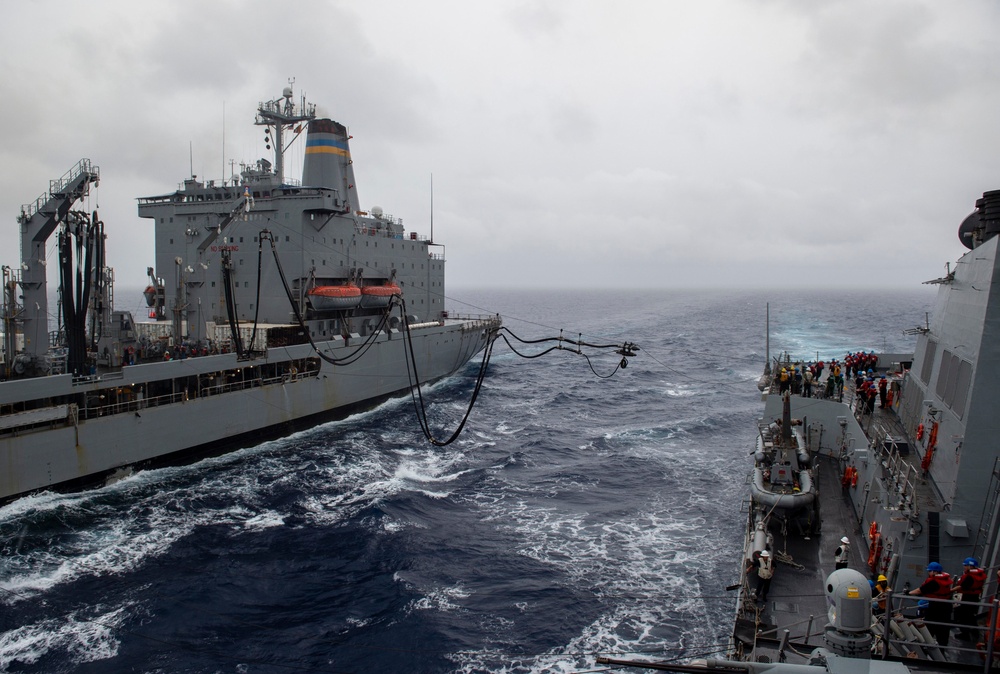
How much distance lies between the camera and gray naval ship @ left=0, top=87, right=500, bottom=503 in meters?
18.9

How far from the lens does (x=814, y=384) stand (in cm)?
2008

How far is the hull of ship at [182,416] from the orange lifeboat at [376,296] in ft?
6.26

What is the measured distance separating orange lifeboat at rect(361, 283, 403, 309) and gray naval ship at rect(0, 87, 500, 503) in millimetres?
104

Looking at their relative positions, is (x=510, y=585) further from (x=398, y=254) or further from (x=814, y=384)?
(x=398, y=254)

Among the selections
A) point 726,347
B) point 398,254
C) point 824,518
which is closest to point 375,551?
point 824,518

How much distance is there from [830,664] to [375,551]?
11.7 meters

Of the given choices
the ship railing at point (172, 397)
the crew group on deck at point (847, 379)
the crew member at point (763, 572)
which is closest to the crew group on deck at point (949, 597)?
the crew member at point (763, 572)

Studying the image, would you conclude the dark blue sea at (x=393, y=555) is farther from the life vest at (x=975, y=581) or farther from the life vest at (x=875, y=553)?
the life vest at (x=975, y=581)

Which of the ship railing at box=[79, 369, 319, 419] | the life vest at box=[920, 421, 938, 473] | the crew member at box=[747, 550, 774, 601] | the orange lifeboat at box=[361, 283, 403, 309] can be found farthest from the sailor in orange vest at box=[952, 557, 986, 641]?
the orange lifeboat at box=[361, 283, 403, 309]

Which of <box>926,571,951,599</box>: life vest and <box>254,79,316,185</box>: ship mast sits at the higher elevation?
<box>254,79,316,185</box>: ship mast

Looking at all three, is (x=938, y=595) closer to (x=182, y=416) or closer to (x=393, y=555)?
(x=393, y=555)

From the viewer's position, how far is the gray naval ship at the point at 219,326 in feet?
61.9

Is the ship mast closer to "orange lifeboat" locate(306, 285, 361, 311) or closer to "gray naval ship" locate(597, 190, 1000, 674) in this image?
"orange lifeboat" locate(306, 285, 361, 311)

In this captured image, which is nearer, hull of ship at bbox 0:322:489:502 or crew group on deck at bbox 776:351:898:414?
crew group on deck at bbox 776:351:898:414
